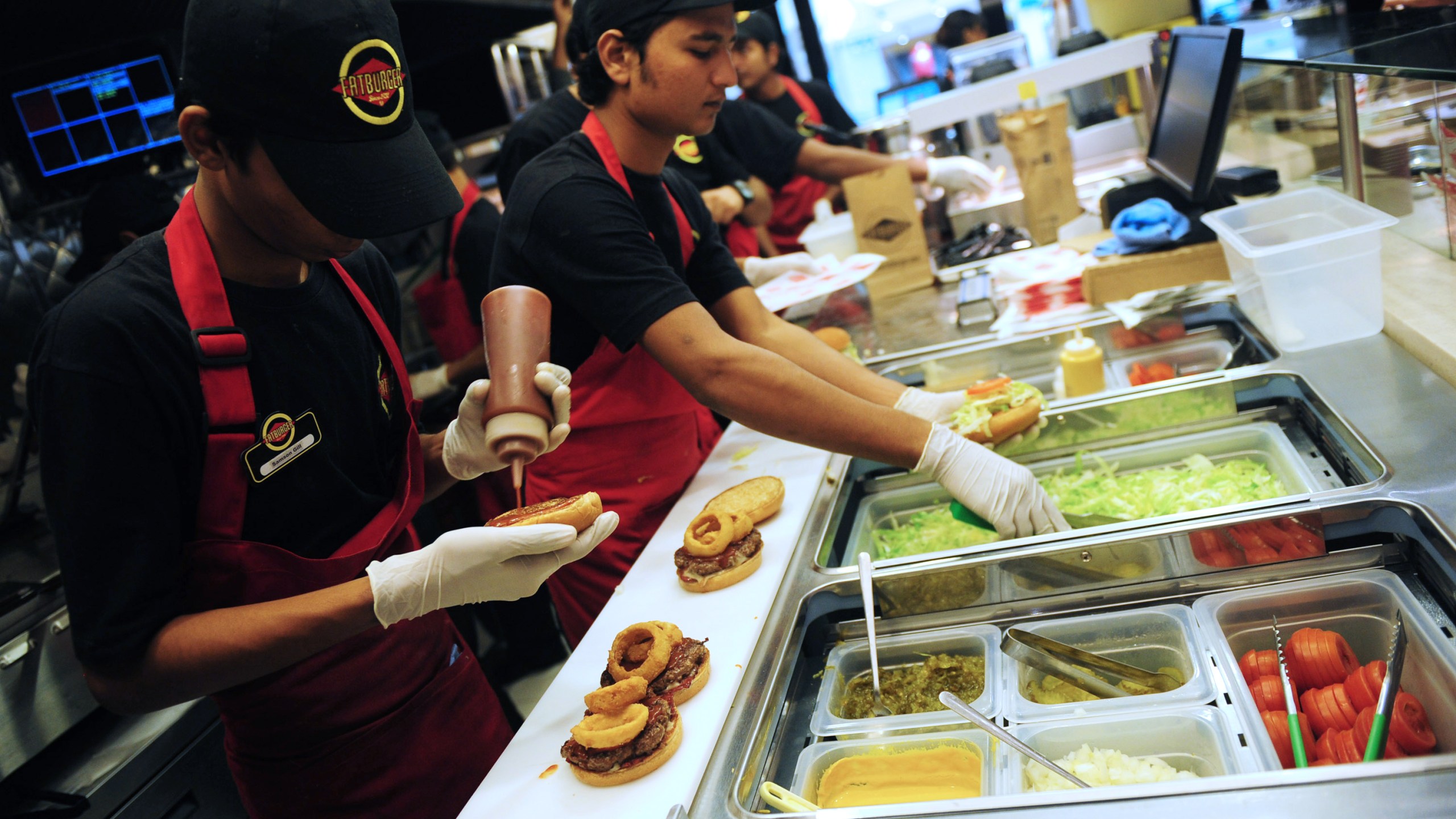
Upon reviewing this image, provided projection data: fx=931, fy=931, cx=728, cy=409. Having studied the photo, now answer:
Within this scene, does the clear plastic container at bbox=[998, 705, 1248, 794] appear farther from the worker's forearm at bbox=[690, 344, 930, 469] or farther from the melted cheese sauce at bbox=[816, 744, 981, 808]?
the worker's forearm at bbox=[690, 344, 930, 469]

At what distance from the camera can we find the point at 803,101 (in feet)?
18.1

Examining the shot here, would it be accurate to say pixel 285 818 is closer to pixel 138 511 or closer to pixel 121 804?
pixel 138 511

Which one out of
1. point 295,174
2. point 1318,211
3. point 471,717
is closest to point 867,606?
point 471,717

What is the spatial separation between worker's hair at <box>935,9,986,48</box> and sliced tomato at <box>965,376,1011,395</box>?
6.51 metres

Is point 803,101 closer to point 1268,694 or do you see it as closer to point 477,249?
point 477,249

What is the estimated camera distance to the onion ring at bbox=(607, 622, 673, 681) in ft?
4.61

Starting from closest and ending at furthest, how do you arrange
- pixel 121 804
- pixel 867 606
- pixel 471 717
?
1. pixel 867 606
2. pixel 471 717
3. pixel 121 804

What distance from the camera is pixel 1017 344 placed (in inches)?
102

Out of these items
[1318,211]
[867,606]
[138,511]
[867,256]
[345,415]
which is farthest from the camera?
[867,256]

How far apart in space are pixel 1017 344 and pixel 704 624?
1419 mm

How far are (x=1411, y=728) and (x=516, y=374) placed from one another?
134 centimetres

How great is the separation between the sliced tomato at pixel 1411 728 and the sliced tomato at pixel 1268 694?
0.13 meters

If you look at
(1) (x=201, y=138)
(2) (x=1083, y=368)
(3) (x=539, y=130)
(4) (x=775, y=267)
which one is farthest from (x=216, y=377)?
(4) (x=775, y=267)

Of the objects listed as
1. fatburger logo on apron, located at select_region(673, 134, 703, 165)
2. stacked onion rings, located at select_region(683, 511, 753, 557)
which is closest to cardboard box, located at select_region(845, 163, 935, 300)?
fatburger logo on apron, located at select_region(673, 134, 703, 165)
